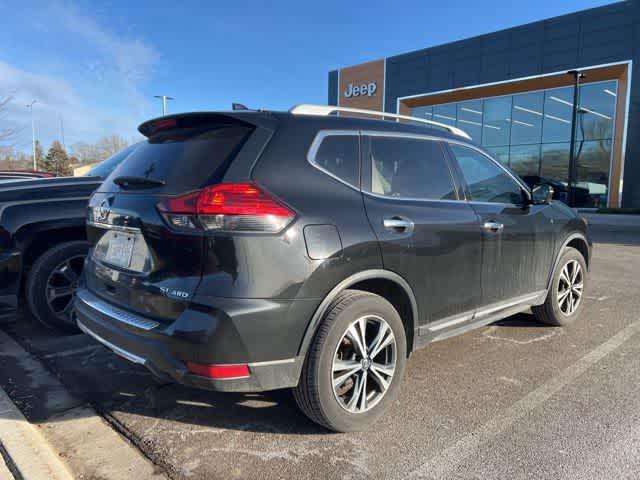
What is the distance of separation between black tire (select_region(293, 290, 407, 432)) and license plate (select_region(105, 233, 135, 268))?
116 centimetres

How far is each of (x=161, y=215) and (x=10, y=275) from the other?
7.95 feet

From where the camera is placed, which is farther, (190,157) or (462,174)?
(462,174)

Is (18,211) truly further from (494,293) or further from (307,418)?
(494,293)

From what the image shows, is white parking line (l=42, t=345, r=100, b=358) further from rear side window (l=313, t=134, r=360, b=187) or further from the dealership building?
the dealership building

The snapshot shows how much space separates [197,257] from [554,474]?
2.09 metres

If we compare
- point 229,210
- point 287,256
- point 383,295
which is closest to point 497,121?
point 383,295

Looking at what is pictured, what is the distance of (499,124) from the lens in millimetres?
24938

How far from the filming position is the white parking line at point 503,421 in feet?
7.86

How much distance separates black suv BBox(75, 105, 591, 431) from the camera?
7.43 feet

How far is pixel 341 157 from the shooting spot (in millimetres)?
2779

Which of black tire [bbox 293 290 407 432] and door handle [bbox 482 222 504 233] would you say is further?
door handle [bbox 482 222 504 233]

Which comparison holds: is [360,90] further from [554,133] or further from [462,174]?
[462,174]

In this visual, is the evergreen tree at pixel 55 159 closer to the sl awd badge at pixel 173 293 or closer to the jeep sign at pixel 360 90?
the jeep sign at pixel 360 90

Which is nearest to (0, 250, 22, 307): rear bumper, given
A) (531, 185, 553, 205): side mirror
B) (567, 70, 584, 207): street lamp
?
(531, 185, 553, 205): side mirror
